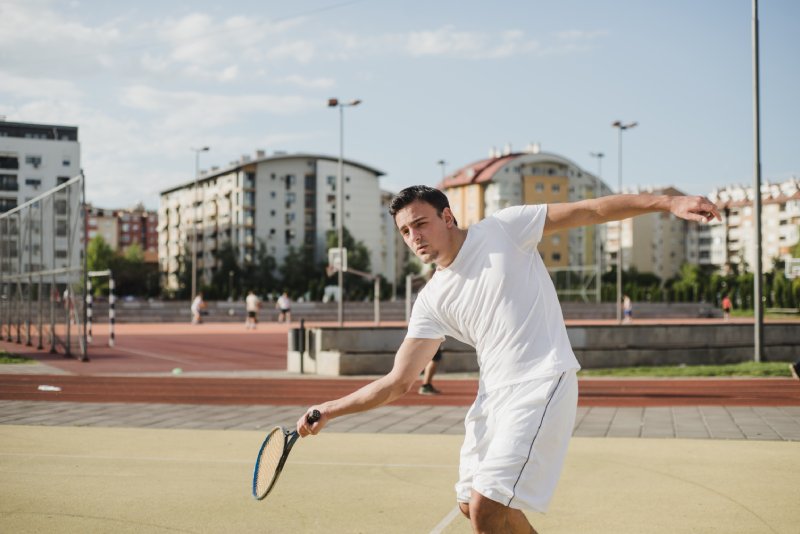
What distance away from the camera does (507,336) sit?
12.4 ft

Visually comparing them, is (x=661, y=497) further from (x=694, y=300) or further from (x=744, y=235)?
(x=744, y=235)

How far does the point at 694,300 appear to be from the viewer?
276 feet

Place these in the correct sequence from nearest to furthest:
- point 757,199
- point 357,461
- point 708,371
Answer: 1. point 357,461
2. point 708,371
3. point 757,199

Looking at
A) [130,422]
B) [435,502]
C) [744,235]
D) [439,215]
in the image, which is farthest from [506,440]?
[744,235]

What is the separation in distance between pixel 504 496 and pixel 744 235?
166542mm

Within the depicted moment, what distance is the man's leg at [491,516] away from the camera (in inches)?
144

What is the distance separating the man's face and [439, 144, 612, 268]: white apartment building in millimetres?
112398

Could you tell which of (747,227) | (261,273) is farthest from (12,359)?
(747,227)

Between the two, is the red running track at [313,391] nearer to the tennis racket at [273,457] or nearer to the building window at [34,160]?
the tennis racket at [273,457]

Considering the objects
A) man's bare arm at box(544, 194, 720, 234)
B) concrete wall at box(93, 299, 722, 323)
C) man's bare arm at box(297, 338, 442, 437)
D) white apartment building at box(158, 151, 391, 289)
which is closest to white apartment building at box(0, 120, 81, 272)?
concrete wall at box(93, 299, 722, 323)

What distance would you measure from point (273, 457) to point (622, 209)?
1.83m

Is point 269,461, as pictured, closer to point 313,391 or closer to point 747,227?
point 313,391

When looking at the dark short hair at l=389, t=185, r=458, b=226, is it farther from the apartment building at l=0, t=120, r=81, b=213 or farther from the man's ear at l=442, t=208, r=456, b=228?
the apartment building at l=0, t=120, r=81, b=213

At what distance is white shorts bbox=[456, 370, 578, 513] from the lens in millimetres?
3658
